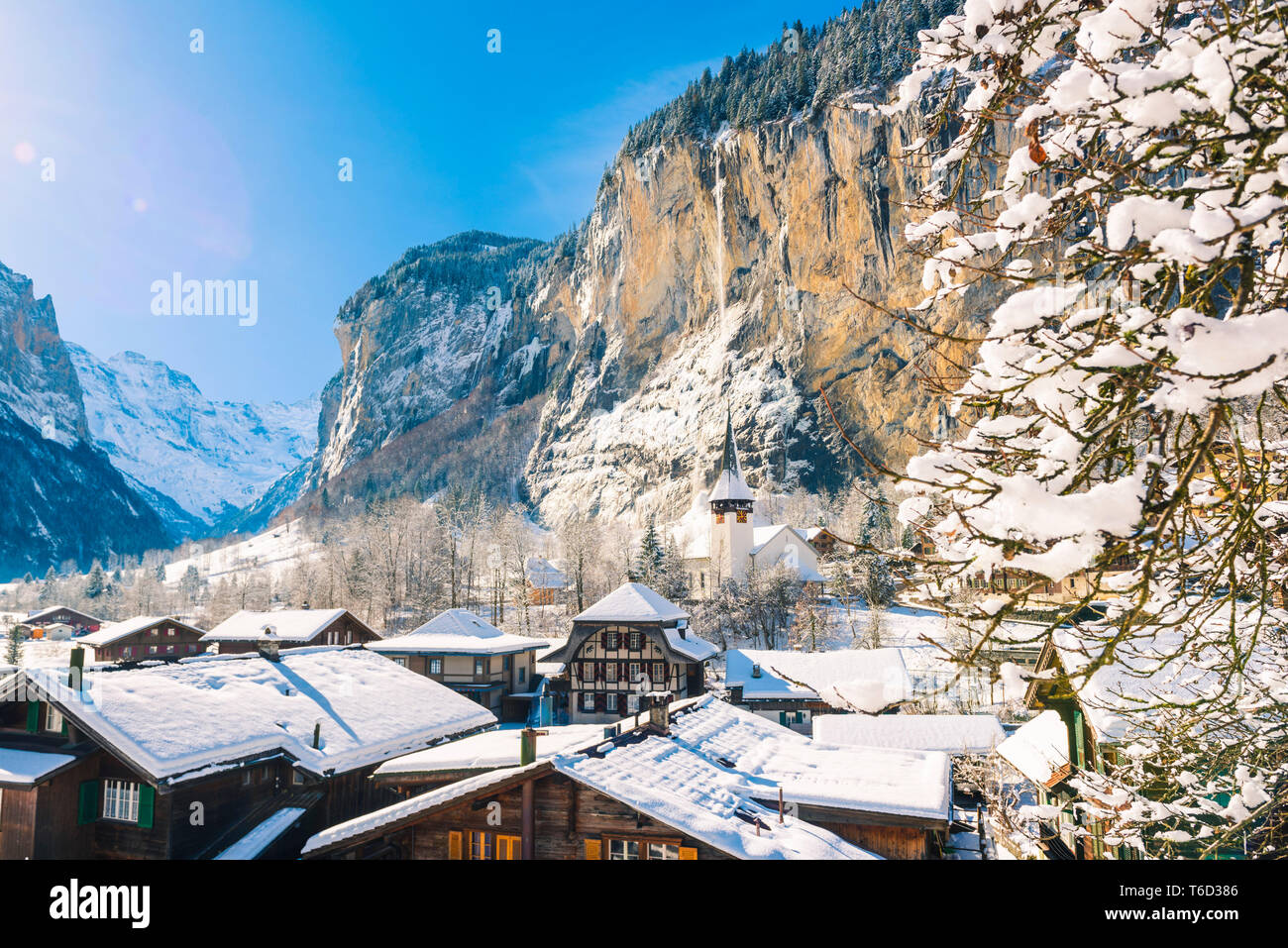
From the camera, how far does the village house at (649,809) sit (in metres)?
10.7

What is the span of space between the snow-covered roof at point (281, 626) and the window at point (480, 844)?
104ft

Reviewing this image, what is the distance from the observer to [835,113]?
101938 mm

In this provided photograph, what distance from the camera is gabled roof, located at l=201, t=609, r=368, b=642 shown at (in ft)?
131

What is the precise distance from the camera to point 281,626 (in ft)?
136

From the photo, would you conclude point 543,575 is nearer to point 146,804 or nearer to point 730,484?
point 730,484

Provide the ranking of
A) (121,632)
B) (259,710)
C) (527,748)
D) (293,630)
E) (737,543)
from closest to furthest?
(527,748) < (259,710) < (293,630) < (121,632) < (737,543)

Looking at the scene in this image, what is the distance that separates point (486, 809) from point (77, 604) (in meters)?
111

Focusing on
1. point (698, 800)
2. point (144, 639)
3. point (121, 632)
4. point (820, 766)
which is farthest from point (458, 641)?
point (144, 639)

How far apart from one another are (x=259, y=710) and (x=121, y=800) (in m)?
3.44

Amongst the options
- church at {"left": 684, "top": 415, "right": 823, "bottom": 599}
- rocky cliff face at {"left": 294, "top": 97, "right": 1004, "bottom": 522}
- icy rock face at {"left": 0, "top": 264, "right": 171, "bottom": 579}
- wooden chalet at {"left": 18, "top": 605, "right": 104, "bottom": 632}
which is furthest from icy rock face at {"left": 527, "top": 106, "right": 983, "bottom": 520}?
icy rock face at {"left": 0, "top": 264, "right": 171, "bottom": 579}

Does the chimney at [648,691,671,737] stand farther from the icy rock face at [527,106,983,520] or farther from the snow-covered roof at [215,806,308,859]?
the icy rock face at [527,106,983,520]

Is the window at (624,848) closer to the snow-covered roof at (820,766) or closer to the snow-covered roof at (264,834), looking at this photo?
the snow-covered roof at (820,766)

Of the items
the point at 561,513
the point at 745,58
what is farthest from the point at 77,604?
the point at 745,58
